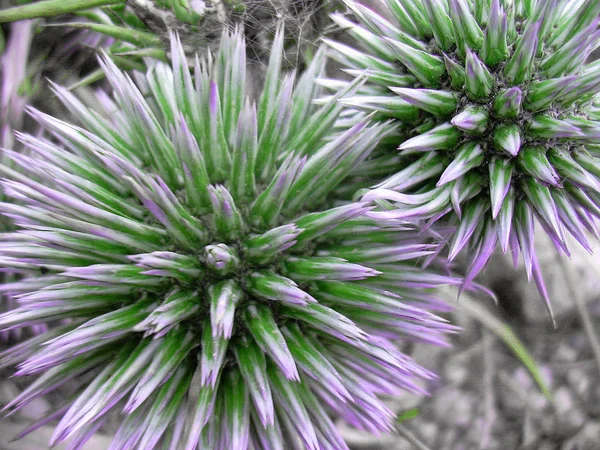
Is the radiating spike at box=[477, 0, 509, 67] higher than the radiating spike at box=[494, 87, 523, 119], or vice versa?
the radiating spike at box=[477, 0, 509, 67]

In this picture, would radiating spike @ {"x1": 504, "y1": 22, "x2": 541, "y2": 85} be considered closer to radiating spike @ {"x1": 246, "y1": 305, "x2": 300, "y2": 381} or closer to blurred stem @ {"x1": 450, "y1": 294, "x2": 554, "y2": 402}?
radiating spike @ {"x1": 246, "y1": 305, "x2": 300, "y2": 381}

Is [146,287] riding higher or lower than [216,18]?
lower

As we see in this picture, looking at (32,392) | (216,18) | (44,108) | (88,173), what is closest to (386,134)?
(216,18)

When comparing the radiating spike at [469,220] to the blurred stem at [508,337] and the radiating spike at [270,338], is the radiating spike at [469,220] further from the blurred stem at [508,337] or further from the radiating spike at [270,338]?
the blurred stem at [508,337]

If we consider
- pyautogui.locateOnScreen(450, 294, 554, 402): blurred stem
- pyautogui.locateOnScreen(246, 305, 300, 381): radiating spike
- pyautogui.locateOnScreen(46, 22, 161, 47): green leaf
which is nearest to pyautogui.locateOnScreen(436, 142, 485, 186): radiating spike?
pyautogui.locateOnScreen(246, 305, 300, 381): radiating spike

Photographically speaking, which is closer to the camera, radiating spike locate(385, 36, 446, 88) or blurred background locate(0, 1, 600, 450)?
radiating spike locate(385, 36, 446, 88)

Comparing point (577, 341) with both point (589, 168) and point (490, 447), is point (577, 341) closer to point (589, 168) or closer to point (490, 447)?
point (490, 447)
